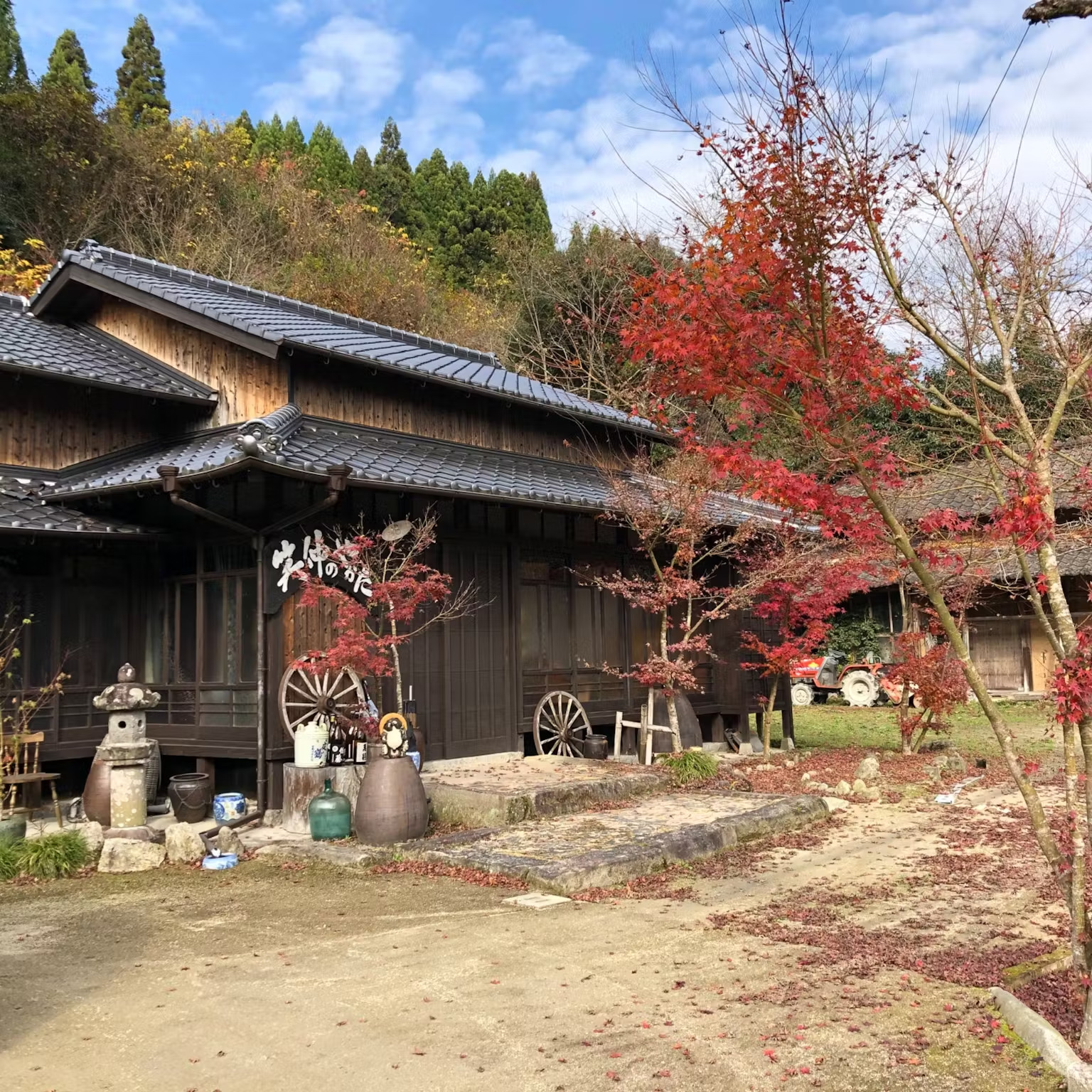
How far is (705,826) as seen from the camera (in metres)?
8.75

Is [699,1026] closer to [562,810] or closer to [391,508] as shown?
[562,810]

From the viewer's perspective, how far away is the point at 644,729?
40.8 feet

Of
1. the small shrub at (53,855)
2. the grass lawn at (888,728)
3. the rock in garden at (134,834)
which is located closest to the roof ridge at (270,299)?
the rock in garden at (134,834)

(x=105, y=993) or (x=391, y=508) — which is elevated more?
(x=391, y=508)

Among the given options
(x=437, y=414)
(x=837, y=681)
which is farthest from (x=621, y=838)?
(x=837, y=681)

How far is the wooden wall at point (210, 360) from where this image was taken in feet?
39.2

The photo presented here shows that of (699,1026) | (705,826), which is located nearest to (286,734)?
(705,826)

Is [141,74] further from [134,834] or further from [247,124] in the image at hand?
[134,834]

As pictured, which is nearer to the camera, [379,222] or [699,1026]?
[699,1026]

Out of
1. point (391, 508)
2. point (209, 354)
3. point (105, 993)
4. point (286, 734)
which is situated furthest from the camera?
point (209, 354)

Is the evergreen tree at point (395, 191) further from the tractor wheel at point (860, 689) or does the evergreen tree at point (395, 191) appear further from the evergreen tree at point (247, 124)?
the tractor wheel at point (860, 689)

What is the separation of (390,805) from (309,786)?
1173 millimetres

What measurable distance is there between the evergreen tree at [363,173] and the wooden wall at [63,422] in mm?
25283

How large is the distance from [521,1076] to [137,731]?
21.7 ft
